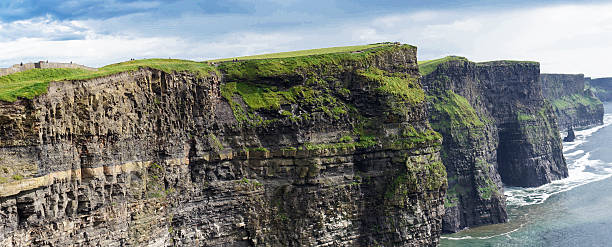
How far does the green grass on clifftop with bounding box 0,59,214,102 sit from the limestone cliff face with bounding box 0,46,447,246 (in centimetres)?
63

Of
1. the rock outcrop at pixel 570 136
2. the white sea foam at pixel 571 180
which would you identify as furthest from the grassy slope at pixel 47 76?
the rock outcrop at pixel 570 136

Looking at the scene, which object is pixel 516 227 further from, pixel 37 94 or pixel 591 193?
pixel 37 94

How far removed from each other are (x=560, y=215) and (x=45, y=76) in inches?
3230

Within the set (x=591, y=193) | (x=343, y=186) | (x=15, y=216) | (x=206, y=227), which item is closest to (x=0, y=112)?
(x=15, y=216)

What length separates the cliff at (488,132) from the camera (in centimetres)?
10312

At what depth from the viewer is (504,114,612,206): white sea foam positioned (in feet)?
387

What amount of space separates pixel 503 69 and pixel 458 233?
1930 inches

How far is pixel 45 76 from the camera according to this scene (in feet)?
165

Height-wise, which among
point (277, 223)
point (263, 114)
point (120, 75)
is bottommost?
point (277, 223)

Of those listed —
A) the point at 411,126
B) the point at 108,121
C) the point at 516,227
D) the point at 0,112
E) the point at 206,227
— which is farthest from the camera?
the point at 516,227

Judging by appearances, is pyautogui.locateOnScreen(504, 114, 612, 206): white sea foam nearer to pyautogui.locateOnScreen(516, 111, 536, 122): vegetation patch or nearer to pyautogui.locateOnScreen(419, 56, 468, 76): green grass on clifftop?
pyautogui.locateOnScreen(516, 111, 536, 122): vegetation patch

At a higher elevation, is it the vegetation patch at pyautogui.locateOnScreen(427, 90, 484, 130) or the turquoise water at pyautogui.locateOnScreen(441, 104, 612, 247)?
the vegetation patch at pyautogui.locateOnScreen(427, 90, 484, 130)

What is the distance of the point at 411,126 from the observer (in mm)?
69812

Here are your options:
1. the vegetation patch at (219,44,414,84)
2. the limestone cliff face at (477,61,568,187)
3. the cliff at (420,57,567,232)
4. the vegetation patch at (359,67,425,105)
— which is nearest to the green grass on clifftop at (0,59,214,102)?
the vegetation patch at (219,44,414,84)
